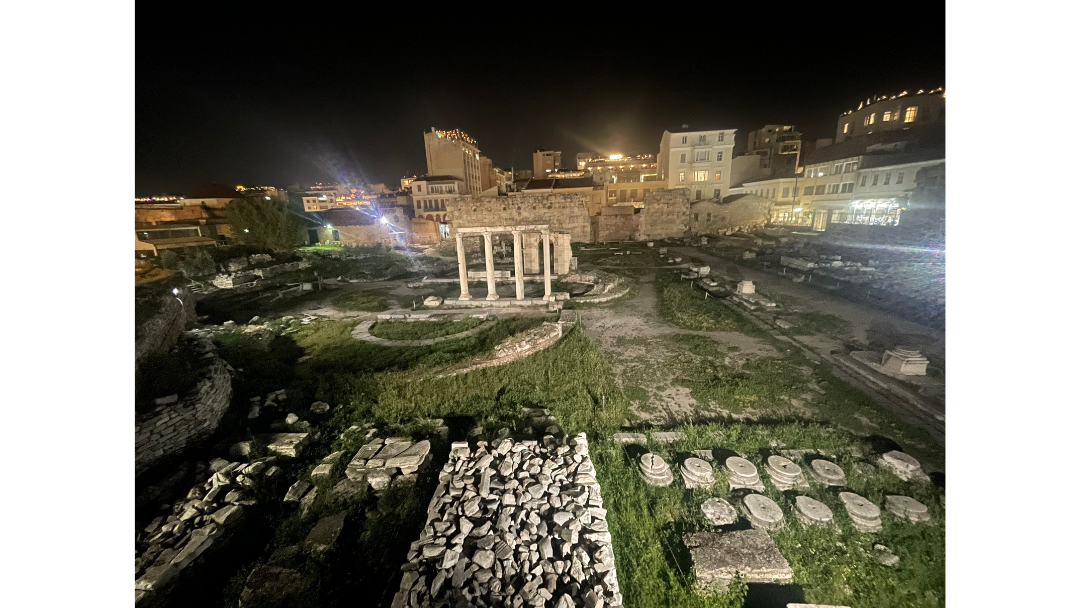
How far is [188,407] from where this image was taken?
25.7 feet

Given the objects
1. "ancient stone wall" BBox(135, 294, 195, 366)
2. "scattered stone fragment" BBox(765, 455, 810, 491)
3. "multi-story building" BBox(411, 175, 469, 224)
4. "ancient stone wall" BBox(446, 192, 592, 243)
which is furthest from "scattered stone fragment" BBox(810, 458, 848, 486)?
"multi-story building" BBox(411, 175, 469, 224)

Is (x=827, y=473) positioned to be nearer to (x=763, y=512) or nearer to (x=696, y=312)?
(x=763, y=512)

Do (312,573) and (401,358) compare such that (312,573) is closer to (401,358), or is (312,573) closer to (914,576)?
(401,358)

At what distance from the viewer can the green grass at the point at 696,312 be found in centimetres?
1352

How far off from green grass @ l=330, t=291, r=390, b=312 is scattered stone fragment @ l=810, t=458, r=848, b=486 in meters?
16.6

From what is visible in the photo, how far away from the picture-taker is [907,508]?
5.41 m

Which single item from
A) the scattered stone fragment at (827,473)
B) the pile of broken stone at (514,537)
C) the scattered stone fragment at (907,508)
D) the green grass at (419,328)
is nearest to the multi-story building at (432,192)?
the green grass at (419,328)

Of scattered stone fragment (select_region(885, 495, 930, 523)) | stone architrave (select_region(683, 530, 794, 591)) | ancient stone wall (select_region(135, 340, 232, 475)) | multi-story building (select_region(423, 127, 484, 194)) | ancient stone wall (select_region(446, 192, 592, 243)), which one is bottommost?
stone architrave (select_region(683, 530, 794, 591))

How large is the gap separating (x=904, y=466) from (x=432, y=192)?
161ft

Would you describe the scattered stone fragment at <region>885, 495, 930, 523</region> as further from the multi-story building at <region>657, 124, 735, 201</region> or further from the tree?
the multi-story building at <region>657, 124, 735, 201</region>

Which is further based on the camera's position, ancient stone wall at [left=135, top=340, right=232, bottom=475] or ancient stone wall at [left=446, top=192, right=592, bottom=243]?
A: ancient stone wall at [left=446, top=192, right=592, bottom=243]

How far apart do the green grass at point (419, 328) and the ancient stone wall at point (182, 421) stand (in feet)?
17.1

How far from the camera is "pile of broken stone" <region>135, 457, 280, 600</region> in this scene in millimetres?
4898

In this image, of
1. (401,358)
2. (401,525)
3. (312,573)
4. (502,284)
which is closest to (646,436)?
(401,525)
